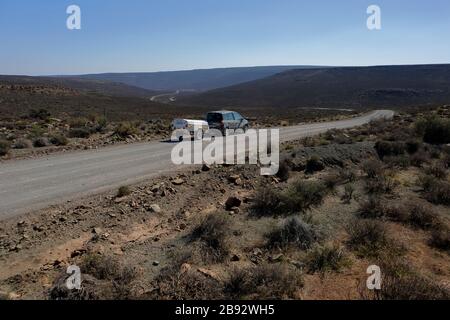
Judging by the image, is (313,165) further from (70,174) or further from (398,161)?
(70,174)

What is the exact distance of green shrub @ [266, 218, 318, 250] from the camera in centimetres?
754

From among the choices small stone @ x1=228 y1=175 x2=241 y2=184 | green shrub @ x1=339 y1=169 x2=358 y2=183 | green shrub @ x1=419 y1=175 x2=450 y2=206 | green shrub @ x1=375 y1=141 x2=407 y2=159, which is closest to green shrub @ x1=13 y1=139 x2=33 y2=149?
small stone @ x1=228 y1=175 x2=241 y2=184

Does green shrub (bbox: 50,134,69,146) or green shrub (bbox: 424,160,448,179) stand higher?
green shrub (bbox: 50,134,69,146)

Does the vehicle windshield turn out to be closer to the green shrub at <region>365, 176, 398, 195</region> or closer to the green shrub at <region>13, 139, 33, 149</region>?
the green shrub at <region>13, 139, 33, 149</region>

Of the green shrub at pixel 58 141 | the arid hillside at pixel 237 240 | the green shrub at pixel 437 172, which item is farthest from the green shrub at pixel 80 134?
the green shrub at pixel 437 172

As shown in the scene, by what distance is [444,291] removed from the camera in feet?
18.4

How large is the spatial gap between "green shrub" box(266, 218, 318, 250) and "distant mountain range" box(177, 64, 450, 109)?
310 ft

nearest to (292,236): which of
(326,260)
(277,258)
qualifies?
(277,258)

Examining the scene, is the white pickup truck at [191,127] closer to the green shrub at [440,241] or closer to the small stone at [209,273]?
the green shrub at [440,241]

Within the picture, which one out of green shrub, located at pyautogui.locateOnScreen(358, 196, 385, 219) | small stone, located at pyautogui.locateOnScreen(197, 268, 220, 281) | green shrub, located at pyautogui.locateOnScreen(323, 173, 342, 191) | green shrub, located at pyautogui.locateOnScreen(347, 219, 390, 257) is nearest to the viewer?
small stone, located at pyautogui.locateOnScreen(197, 268, 220, 281)

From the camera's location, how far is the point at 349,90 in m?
129

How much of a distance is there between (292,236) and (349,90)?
130 m
